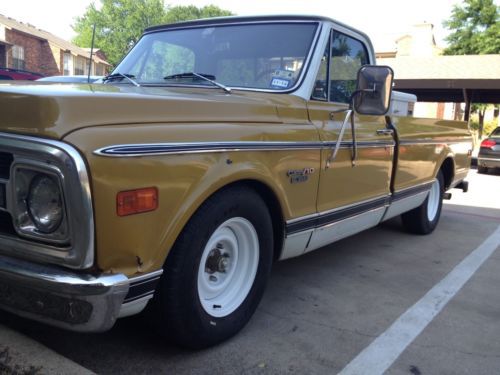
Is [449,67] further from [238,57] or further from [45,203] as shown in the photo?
[45,203]

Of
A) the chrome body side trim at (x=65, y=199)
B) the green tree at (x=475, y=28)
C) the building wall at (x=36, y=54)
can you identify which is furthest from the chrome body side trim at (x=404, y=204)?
the building wall at (x=36, y=54)

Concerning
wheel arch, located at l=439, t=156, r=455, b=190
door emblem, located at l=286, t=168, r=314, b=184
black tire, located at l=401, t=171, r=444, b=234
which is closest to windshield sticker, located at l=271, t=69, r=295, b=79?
door emblem, located at l=286, t=168, r=314, b=184

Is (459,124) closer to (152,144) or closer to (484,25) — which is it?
(152,144)

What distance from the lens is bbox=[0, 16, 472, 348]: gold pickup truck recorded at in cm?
197

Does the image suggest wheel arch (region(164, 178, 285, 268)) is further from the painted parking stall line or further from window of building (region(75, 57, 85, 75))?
window of building (region(75, 57, 85, 75))

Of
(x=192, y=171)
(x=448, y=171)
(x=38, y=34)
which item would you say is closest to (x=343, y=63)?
(x=192, y=171)

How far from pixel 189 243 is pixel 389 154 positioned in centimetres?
254

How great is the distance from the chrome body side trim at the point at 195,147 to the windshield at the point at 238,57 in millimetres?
529

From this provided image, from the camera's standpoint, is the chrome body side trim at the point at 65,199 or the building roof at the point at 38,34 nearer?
the chrome body side trim at the point at 65,199

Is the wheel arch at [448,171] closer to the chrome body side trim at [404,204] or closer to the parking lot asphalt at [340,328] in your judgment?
the chrome body side trim at [404,204]

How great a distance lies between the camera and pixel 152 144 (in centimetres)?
213

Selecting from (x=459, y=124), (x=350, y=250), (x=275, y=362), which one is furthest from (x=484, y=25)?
(x=275, y=362)

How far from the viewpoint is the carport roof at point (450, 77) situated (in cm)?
Answer: 1788

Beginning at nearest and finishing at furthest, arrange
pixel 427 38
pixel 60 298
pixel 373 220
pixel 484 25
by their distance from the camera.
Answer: pixel 60 298, pixel 373 220, pixel 484 25, pixel 427 38
